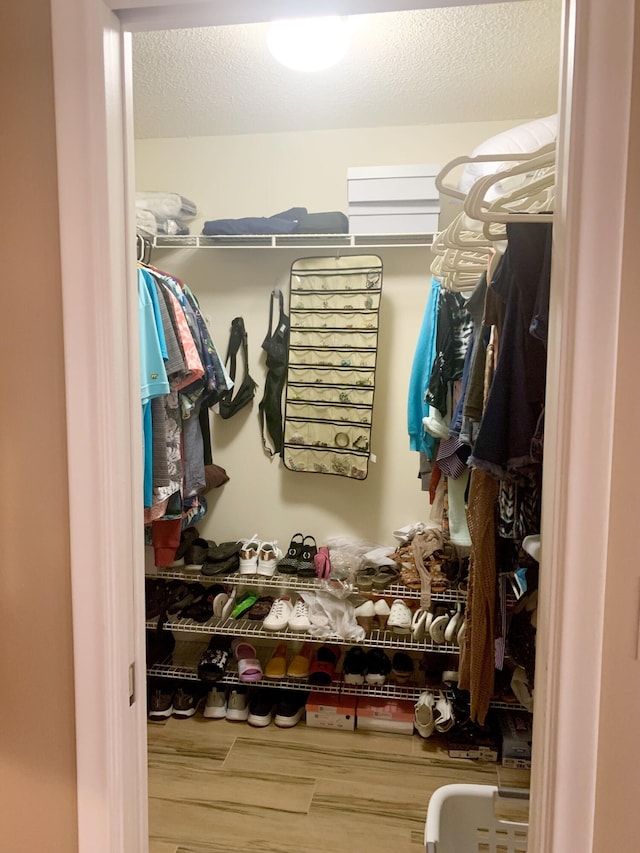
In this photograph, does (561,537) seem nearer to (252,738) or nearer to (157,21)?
(157,21)

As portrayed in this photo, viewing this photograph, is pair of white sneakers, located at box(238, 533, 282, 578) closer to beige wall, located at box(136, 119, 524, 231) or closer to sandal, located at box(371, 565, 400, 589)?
sandal, located at box(371, 565, 400, 589)

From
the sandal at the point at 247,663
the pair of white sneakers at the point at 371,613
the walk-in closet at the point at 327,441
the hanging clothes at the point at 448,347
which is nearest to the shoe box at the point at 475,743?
the walk-in closet at the point at 327,441

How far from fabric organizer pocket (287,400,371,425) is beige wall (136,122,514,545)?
173 mm

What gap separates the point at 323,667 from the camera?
277 cm

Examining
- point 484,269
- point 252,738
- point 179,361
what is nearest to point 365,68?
point 484,269

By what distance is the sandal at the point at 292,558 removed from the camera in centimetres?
278

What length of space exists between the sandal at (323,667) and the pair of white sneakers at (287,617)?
0.78 feet

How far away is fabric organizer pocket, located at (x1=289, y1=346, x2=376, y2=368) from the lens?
9.18 ft

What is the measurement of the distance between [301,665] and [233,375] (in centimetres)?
146

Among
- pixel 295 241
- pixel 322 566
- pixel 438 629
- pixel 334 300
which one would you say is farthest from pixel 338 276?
pixel 438 629

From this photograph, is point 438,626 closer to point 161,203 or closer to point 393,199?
point 393,199

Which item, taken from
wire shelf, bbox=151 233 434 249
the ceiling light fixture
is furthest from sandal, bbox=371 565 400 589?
the ceiling light fixture

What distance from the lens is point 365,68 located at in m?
2.25

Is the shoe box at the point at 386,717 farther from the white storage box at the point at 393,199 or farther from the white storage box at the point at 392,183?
the white storage box at the point at 392,183
